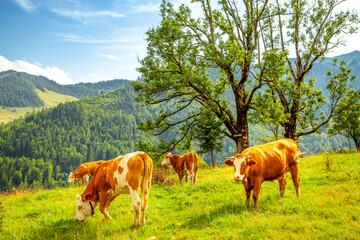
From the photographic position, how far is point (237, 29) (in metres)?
19.2

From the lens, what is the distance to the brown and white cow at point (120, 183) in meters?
7.06

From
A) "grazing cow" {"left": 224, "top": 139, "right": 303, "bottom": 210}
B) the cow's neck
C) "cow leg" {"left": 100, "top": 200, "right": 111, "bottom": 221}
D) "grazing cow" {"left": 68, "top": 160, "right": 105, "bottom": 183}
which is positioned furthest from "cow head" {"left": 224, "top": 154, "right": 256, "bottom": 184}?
"grazing cow" {"left": 68, "top": 160, "right": 105, "bottom": 183}

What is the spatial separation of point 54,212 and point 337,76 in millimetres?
26932

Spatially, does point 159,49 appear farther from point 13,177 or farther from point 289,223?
point 13,177

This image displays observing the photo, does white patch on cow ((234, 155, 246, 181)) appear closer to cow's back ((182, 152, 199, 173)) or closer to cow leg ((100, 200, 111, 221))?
cow leg ((100, 200, 111, 221))

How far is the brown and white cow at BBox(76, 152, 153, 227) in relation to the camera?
7.06 meters

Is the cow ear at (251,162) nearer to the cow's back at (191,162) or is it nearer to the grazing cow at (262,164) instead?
the grazing cow at (262,164)

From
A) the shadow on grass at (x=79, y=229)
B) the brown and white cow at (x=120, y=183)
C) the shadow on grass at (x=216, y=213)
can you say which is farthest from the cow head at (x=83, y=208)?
the shadow on grass at (x=216, y=213)

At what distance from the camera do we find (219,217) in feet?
22.7

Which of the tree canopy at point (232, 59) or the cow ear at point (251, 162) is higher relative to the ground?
the tree canopy at point (232, 59)

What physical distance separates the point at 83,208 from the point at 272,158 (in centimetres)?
691

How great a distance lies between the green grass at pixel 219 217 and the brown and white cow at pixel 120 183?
0.50 m

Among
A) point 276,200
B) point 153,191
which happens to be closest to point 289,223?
point 276,200

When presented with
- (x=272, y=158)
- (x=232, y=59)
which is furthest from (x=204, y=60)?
(x=272, y=158)
